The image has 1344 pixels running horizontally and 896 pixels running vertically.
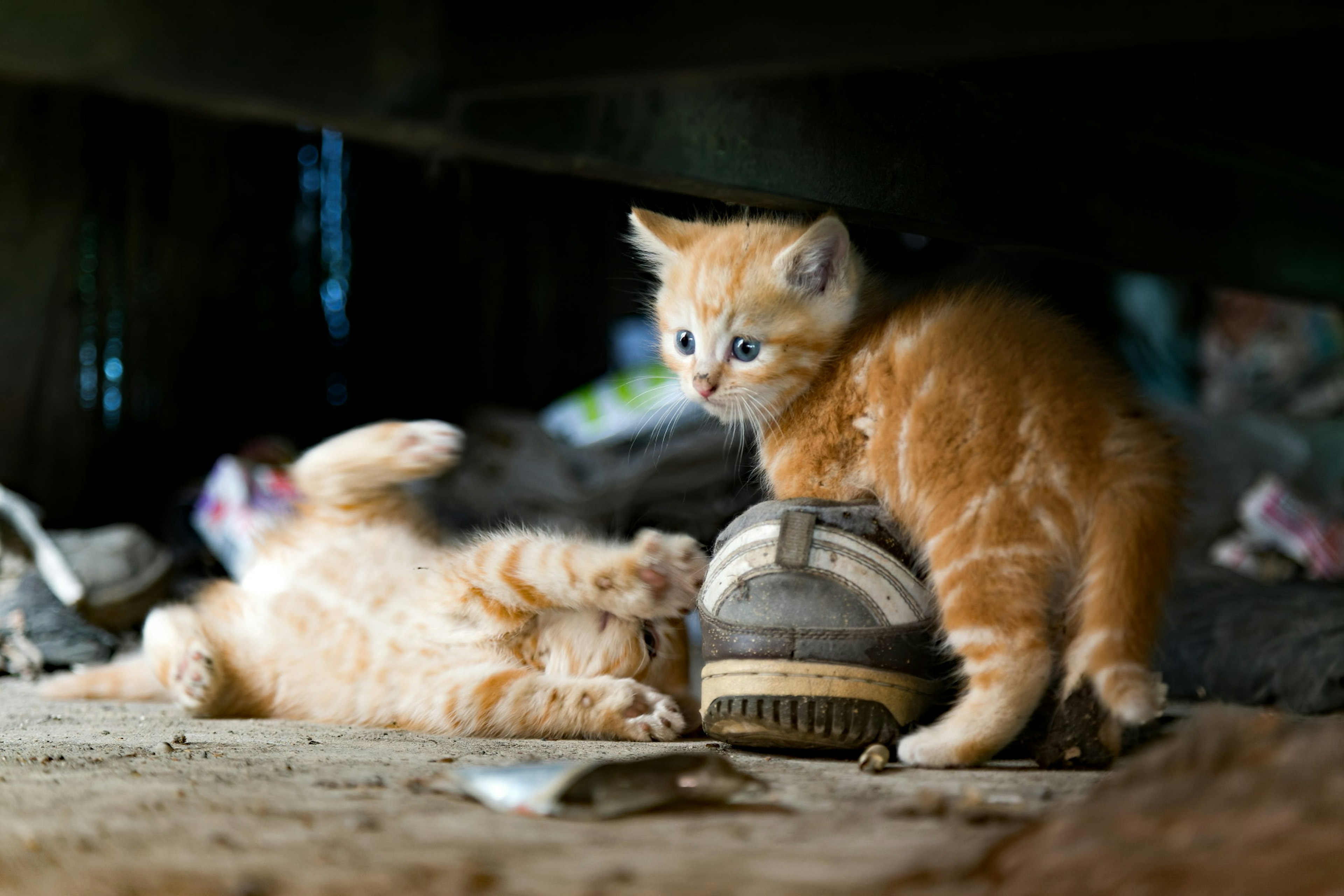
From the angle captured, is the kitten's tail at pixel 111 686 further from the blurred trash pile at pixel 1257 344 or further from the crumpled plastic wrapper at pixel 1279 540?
the blurred trash pile at pixel 1257 344

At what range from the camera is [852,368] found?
1.91m

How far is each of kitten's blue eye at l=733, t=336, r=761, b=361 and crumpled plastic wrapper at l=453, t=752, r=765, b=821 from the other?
0.86 metres

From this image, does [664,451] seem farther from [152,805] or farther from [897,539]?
[152,805]

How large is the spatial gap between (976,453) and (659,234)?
0.82 meters

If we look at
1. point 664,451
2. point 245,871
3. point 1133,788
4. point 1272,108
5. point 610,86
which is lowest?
point 245,871

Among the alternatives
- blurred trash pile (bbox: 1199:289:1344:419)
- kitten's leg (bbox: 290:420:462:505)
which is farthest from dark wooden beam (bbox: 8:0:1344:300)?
blurred trash pile (bbox: 1199:289:1344:419)

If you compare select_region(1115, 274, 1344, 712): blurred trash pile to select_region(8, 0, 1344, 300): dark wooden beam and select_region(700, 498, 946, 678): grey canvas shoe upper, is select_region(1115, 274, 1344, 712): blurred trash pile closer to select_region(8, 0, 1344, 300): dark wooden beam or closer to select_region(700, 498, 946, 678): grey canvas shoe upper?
select_region(700, 498, 946, 678): grey canvas shoe upper

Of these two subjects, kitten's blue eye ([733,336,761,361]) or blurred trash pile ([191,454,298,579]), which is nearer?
kitten's blue eye ([733,336,761,361])

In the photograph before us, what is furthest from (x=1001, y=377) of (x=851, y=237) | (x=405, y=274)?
(x=405, y=274)

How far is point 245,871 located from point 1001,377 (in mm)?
1235

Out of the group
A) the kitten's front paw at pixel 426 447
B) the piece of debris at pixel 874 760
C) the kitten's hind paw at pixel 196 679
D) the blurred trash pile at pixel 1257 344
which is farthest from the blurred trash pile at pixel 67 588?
the blurred trash pile at pixel 1257 344

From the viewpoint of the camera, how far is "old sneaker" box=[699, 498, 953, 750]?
1685 millimetres

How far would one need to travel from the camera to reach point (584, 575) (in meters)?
2.05

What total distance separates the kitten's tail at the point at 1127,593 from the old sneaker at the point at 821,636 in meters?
0.24
